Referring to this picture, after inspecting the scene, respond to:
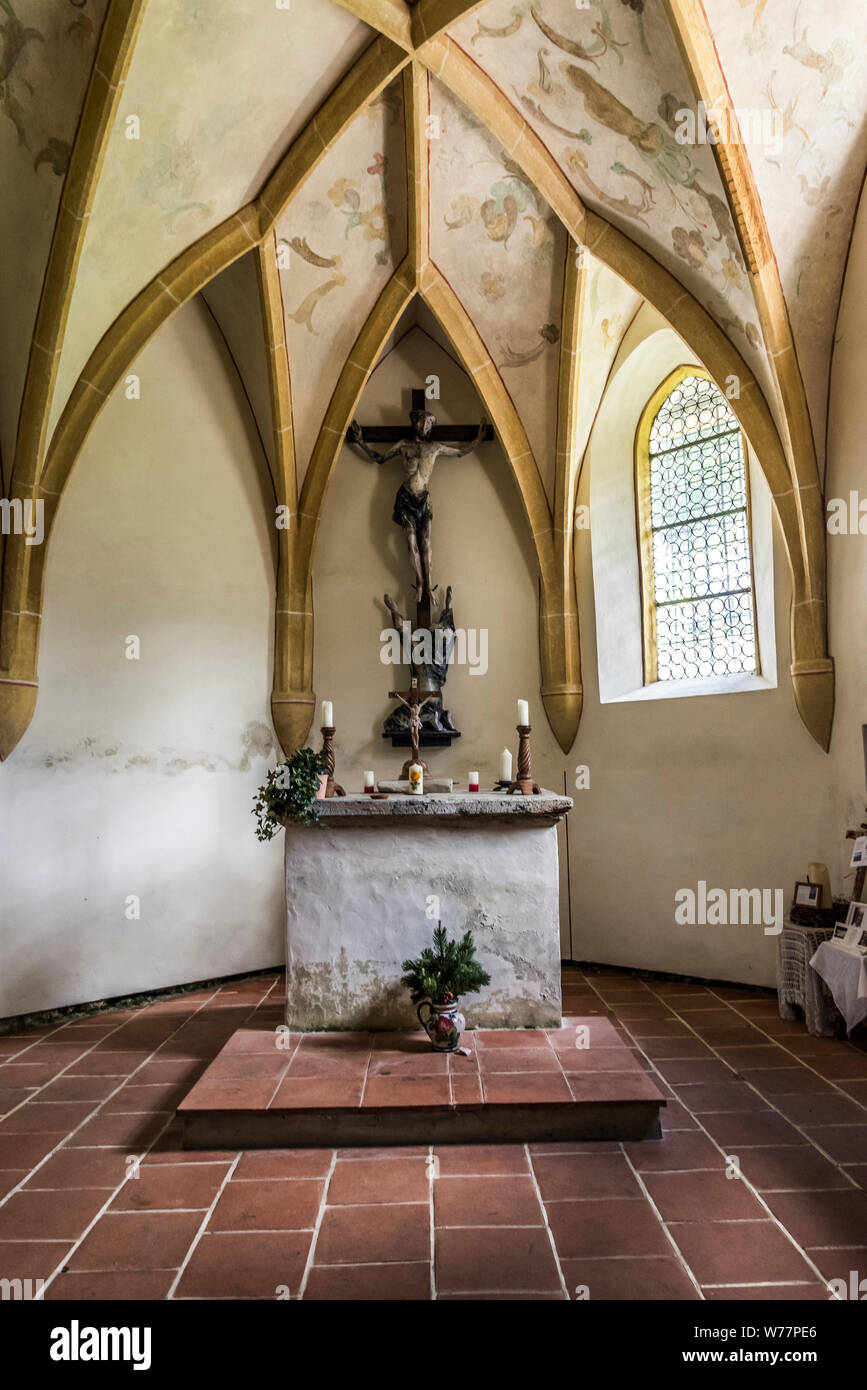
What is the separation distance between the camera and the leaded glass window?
8008 mm

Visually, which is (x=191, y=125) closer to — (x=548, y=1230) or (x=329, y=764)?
(x=329, y=764)

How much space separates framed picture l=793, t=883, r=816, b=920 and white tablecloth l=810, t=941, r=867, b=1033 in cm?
58

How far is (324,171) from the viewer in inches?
279

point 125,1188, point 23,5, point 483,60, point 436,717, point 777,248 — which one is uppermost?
point 483,60

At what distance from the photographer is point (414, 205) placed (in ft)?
23.9

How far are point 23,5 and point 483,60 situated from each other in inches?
118

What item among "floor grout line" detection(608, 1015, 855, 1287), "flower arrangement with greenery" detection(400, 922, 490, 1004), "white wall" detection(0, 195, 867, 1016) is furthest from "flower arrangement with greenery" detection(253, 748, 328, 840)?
"floor grout line" detection(608, 1015, 855, 1287)

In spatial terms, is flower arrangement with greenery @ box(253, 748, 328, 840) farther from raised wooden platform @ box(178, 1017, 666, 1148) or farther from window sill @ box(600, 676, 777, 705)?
window sill @ box(600, 676, 777, 705)

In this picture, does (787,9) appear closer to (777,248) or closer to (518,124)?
(777,248)

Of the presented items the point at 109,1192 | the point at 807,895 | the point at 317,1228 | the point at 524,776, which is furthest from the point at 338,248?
the point at 317,1228

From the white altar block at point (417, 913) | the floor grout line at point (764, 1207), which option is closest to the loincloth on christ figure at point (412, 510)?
the white altar block at point (417, 913)

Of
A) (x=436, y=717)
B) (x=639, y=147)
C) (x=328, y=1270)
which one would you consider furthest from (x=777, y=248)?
Answer: (x=328, y=1270)

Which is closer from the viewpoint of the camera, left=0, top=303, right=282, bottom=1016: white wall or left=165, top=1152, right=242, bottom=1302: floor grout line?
left=165, top=1152, right=242, bottom=1302: floor grout line

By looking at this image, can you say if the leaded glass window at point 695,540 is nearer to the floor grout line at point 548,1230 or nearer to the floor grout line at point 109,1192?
the floor grout line at point 548,1230
